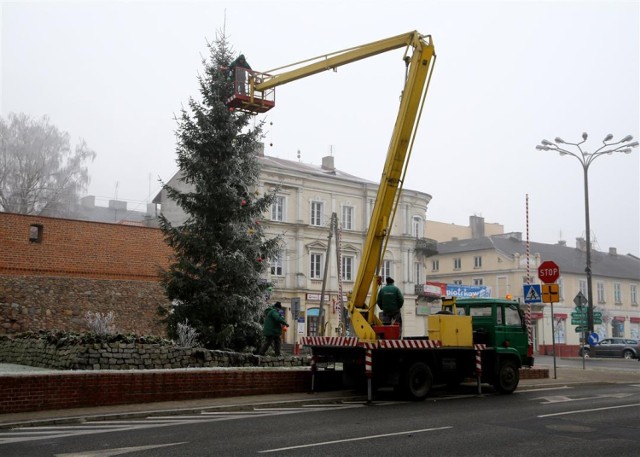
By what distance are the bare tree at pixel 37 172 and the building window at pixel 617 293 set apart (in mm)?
51007

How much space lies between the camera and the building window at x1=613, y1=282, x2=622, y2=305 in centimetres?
6744

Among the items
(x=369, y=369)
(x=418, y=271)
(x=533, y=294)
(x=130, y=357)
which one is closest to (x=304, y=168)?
(x=418, y=271)

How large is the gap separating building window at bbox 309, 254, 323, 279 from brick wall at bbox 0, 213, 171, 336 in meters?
21.8

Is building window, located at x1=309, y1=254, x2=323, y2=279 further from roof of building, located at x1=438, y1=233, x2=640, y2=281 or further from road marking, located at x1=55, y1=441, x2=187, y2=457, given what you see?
road marking, located at x1=55, y1=441, x2=187, y2=457

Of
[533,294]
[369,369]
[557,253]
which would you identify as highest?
[557,253]

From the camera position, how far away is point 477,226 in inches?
2980

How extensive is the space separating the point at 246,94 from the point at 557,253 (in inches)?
2194

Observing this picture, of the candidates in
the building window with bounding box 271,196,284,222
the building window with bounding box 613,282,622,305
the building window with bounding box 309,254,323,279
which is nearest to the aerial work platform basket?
the building window with bounding box 271,196,284,222

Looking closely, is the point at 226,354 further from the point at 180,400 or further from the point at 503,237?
the point at 503,237

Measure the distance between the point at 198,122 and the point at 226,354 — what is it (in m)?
7.09

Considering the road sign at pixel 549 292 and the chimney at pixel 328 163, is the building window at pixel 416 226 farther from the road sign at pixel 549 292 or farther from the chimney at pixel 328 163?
the road sign at pixel 549 292

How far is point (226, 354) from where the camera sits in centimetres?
1769

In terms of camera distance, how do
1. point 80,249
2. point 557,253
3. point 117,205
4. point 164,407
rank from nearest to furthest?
point 164,407 → point 80,249 → point 557,253 → point 117,205

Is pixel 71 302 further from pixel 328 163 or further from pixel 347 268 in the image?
pixel 328 163
